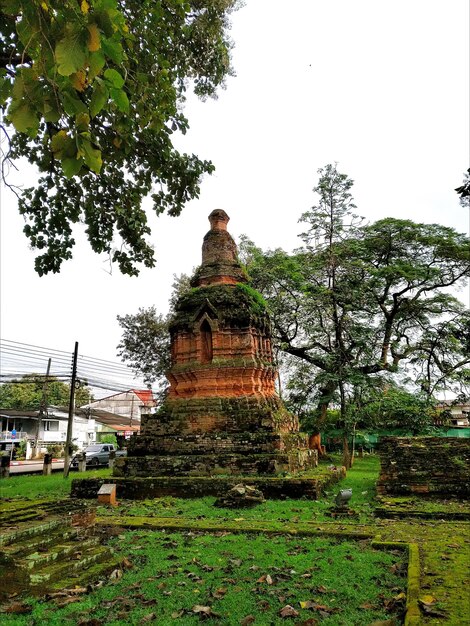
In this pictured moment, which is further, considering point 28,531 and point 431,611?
point 28,531

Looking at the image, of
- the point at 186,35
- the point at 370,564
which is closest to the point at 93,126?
the point at 186,35

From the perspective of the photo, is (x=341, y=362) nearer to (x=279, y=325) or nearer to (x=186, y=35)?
(x=279, y=325)

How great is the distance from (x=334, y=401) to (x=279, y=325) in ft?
15.7

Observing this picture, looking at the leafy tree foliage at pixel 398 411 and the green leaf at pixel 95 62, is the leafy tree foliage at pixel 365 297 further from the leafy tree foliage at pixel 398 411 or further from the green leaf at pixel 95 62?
the green leaf at pixel 95 62

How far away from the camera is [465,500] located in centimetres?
998

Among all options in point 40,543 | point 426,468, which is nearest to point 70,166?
point 40,543

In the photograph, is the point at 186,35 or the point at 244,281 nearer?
the point at 186,35

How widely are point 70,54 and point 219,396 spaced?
12748 mm

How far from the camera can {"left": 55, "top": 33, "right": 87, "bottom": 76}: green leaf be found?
1.74 metres

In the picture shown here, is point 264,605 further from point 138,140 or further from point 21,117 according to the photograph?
point 138,140

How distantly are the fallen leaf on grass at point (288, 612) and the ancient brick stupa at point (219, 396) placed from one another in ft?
25.0

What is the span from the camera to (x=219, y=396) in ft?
46.1

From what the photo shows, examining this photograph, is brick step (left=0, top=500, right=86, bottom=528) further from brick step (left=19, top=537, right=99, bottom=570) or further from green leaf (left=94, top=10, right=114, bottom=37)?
green leaf (left=94, top=10, right=114, bottom=37)

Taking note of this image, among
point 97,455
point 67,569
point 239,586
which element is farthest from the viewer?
point 97,455
